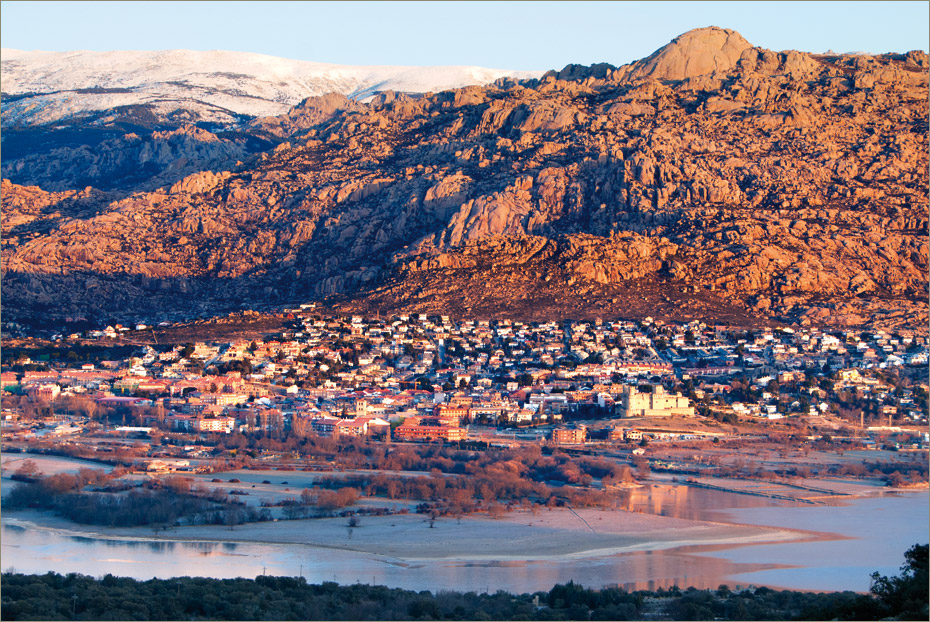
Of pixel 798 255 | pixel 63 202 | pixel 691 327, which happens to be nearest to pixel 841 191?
pixel 798 255

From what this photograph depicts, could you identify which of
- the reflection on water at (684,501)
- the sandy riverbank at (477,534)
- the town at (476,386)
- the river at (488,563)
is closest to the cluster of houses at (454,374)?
the town at (476,386)

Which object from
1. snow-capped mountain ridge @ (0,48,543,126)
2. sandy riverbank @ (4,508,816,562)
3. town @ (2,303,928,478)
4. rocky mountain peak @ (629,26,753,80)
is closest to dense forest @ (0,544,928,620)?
sandy riverbank @ (4,508,816,562)

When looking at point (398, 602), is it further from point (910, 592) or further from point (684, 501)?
point (684, 501)

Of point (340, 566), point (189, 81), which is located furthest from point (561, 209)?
point (189, 81)

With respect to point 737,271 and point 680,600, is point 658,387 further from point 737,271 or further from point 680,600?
point 680,600

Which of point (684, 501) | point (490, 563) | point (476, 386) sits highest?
point (476, 386)

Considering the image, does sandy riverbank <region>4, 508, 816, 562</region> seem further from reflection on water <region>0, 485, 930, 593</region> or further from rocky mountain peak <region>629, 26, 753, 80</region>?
rocky mountain peak <region>629, 26, 753, 80</region>
